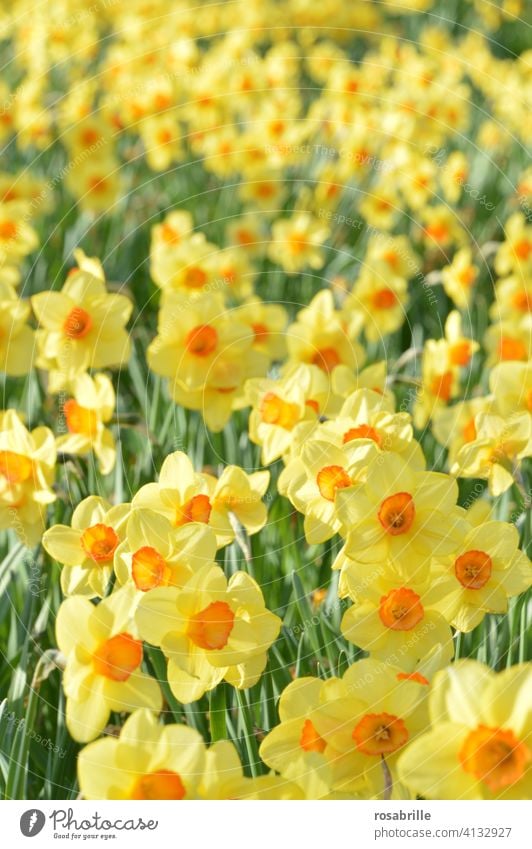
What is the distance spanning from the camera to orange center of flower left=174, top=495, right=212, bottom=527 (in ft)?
4.74

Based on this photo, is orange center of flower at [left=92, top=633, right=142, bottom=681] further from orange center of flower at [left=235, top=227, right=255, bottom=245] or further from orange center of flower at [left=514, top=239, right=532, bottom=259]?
orange center of flower at [left=235, top=227, right=255, bottom=245]

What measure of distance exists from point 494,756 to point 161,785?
1.30ft

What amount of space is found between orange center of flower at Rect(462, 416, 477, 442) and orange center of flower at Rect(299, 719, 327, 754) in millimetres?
930

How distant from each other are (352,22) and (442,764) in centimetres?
687

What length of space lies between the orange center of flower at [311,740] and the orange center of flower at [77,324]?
1.13 m

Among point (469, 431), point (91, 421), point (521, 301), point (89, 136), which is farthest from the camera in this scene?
point (89, 136)

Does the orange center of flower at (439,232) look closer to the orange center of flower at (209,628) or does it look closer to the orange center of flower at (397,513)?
the orange center of flower at (397,513)

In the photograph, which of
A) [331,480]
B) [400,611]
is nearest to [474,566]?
[400,611]

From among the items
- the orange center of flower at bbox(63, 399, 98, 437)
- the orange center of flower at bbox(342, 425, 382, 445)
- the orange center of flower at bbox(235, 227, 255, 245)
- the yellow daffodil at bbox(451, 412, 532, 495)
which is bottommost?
the orange center of flower at bbox(342, 425, 382, 445)

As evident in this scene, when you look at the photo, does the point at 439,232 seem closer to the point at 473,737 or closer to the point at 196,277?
→ the point at 196,277

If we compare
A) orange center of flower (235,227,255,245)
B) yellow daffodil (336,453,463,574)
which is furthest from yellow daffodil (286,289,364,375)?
orange center of flower (235,227,255,245)

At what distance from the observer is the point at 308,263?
3.53 meters

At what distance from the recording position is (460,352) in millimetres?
2252
